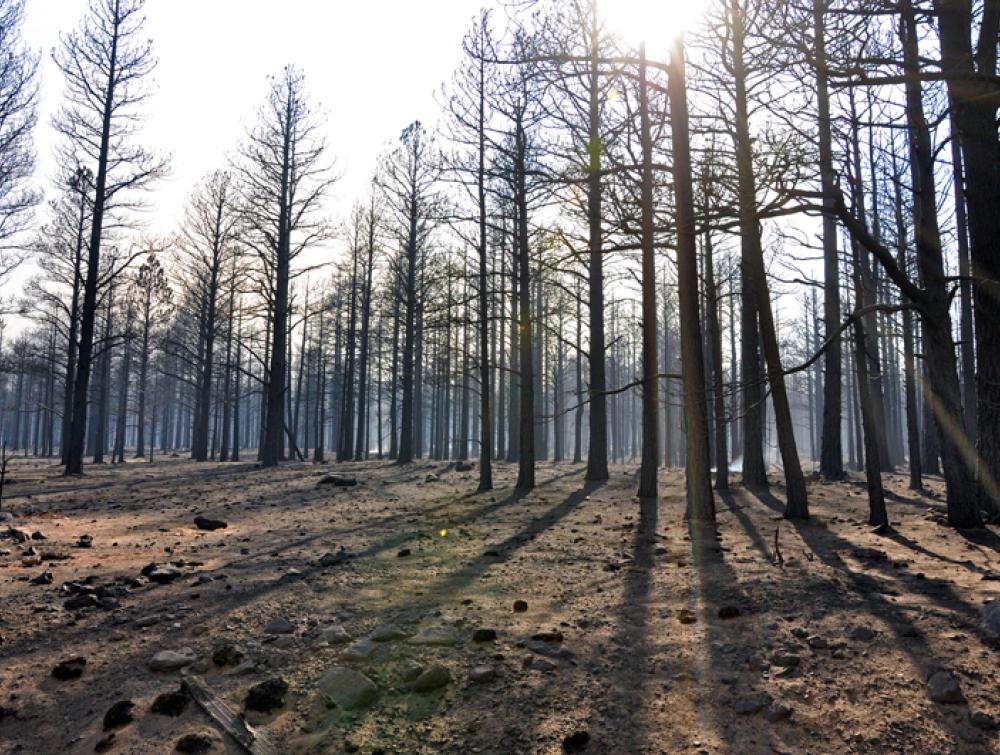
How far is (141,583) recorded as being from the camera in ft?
17.9

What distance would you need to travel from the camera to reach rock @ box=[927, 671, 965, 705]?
3098mm

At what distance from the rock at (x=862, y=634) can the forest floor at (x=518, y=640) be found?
0.07 ft

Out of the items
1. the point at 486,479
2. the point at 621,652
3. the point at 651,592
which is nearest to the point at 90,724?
the point at 621,652

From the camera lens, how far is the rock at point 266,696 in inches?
134

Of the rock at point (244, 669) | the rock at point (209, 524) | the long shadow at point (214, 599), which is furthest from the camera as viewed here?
the rock at point (209, 524)

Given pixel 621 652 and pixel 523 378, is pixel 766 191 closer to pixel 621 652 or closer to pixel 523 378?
pixel 621 652

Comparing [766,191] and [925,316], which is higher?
[766,191]

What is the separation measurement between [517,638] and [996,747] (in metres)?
2.54

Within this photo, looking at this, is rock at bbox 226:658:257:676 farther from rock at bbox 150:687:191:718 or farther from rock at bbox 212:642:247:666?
rock at bbox 150:687:191:718

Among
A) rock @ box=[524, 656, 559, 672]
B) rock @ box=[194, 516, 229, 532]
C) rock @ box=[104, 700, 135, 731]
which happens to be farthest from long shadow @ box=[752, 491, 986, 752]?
rock @ box=[194, 516, 229, 532]

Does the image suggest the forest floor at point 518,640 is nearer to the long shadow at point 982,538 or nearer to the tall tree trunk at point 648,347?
the long shadow at point 982,538

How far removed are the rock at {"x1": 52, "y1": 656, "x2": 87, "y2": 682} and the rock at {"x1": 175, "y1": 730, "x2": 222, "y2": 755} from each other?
3.88ft

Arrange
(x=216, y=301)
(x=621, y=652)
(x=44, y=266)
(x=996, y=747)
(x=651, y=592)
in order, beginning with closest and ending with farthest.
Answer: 1. (x=996, y=747)
2. (x=621, y=652)
3. (x=651, y=592)
4. (x=44, y=266)
5. (x=216, y=301)

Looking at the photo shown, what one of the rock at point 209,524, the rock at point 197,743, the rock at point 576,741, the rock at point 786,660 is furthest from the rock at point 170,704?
the rock at point 209,524
